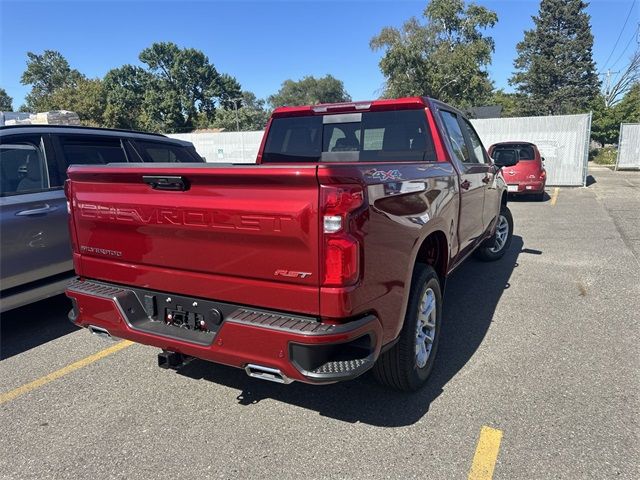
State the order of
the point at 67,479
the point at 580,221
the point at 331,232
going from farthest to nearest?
the point at 580,221
the point at 67,479
the point at 331,232

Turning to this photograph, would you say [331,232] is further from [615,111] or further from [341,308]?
[615,111]

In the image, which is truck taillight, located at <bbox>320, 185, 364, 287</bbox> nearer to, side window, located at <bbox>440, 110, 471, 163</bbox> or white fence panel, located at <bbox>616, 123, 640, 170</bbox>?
side window, located at <bbox>440, 110, 471, 163</bbox>

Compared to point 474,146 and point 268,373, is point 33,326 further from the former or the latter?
point 474,146

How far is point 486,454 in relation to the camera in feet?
8.08

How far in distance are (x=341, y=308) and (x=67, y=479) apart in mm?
1727

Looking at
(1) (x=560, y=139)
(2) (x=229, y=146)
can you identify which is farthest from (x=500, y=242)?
(2) (x=229, y=146)

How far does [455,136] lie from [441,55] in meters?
38.2

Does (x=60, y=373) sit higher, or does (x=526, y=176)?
(x=526, y=176)

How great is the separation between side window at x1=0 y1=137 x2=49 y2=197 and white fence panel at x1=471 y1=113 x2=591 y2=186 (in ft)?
58.6

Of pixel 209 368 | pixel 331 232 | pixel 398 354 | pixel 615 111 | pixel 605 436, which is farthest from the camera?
pixel 615 111

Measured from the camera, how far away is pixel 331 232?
2092 mm

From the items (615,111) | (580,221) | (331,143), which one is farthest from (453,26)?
(331,143)

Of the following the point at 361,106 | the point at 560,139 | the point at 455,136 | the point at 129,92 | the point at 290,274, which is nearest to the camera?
the point at 290,274

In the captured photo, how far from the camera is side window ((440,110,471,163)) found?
13.0 feet
